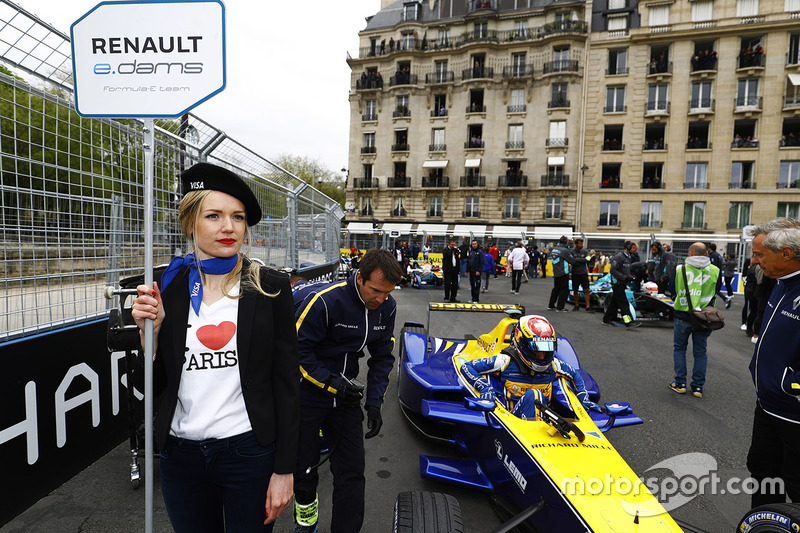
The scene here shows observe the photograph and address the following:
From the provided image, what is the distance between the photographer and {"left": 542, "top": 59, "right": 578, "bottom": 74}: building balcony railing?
104 feet

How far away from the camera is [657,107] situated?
1196 inches

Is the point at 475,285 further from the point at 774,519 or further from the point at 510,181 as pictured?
the point at 510,181

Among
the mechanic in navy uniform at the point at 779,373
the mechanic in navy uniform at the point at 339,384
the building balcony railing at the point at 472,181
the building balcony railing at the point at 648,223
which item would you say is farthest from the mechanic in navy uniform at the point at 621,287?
the building balcony railing at the point at 472,181

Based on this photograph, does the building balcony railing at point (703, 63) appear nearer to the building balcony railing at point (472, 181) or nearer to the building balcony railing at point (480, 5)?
the building balcony railing at point (480, 5)

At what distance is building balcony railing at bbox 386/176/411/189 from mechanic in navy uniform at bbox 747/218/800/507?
33.3 metres

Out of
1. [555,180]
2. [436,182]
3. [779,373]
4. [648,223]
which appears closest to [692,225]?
[648,223]

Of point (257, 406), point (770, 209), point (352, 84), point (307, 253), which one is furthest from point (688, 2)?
point (257, 406)

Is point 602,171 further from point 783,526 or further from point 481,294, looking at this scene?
point 783,526

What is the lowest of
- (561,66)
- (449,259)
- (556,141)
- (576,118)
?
(449,259)

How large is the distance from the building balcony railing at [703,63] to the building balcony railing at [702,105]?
203cm

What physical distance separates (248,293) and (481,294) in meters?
12.8

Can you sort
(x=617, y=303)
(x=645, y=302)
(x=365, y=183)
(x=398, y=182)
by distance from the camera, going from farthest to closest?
(x=365, y=183) < (x=398, y=182) < (x=645, y=302) < (x=617, y=303)

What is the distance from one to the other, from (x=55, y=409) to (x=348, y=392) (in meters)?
2.10

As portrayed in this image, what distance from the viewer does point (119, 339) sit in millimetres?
1738
